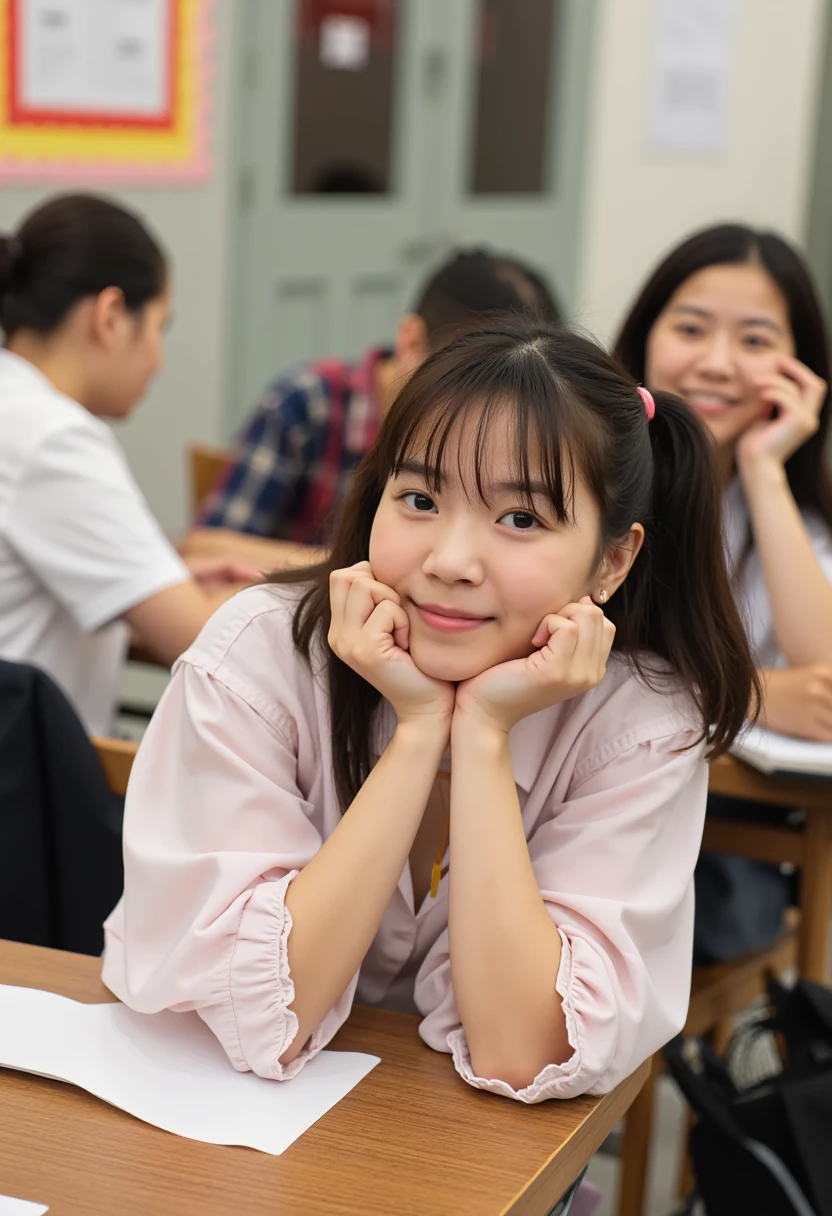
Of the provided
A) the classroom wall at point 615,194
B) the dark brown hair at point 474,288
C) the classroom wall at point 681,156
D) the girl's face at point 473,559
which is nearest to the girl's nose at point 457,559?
the girl's face at point 473,559

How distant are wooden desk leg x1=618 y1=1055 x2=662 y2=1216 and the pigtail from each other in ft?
2.63

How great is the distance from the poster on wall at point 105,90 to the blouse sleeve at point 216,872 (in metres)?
2.52

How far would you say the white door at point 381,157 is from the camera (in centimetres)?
414

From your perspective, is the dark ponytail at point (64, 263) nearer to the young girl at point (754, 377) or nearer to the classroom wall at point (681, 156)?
the young girl at point (754, 377)

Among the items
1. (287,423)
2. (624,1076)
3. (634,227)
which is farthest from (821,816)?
(634,227)

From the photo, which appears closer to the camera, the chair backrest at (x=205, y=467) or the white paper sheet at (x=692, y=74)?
the chair backrest at (x=205, y=467)

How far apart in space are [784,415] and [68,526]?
0.98 m

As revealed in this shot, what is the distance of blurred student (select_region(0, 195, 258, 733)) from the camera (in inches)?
74.6

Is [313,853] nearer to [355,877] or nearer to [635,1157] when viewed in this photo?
[355,877]

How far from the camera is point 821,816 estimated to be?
1.77 metres

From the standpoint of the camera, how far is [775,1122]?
157 cm

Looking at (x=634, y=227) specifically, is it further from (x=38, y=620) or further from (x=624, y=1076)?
(x=624, y=1076)

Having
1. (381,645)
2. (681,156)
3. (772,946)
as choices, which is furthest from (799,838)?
(681,156)

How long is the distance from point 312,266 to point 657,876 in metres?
3.44
